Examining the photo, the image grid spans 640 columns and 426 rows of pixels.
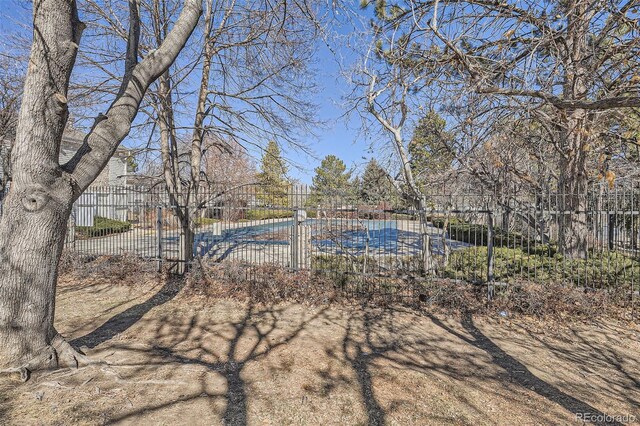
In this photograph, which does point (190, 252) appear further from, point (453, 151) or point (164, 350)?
point (453, 151)

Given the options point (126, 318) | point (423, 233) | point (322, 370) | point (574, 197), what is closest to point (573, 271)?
point (574, 197)

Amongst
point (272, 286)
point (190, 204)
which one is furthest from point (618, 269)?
point (190, 204)

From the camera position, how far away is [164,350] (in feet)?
12.7

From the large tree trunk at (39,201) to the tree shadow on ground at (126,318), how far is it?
982 mm

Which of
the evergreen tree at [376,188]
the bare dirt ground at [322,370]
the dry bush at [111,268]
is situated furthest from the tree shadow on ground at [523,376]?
the dry bush at [111,268]

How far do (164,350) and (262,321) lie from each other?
1.52 metres

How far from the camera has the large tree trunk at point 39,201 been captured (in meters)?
2.91

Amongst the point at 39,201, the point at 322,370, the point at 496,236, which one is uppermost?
the point at 39,201

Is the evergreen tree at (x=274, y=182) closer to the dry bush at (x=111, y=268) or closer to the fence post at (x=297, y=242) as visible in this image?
the fence post at (x=297, y=242)

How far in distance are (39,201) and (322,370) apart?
3184 mm

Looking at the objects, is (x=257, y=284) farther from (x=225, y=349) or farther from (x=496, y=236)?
(x=496, y=236)

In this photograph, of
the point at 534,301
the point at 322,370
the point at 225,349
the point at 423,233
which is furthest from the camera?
the point at 423,233

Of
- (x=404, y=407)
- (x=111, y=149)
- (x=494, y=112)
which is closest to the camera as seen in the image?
(x=404, y=407)

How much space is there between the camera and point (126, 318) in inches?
198
